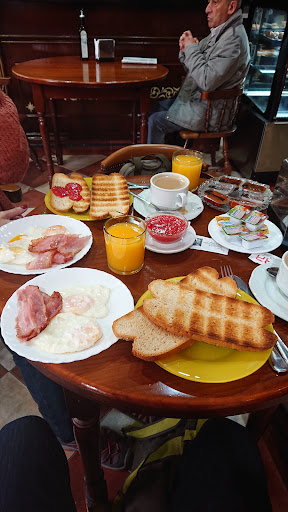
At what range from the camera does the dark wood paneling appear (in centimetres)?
371

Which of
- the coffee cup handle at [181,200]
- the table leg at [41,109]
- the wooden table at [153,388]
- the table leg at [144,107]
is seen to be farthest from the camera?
the table leg at [144,107]

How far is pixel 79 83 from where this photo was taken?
290 cm

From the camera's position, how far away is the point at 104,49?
3500 mm

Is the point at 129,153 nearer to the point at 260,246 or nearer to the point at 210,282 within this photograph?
the point at 260,246

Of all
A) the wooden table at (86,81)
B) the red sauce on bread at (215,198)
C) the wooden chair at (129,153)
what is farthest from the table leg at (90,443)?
the wooden table at (86,81)

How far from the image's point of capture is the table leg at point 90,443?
39.4 inches

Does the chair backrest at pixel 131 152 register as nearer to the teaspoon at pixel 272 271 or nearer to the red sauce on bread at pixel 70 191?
the red sauce on bread at pixel 70 191

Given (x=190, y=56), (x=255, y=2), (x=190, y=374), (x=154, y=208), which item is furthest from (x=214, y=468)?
(x=255, y=2)

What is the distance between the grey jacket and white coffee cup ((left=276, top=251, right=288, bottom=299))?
252 cm

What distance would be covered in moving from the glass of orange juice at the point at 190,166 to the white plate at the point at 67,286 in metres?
0.76

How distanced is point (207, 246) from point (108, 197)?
461 millimetres

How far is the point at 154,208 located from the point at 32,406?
1.18 metres

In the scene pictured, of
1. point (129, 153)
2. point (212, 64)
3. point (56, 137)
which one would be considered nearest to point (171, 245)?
point (129, 153)

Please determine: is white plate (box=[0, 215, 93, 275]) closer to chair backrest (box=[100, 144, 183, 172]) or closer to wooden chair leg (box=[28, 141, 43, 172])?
chair backrest (box=[100, 144, 183, 172])
